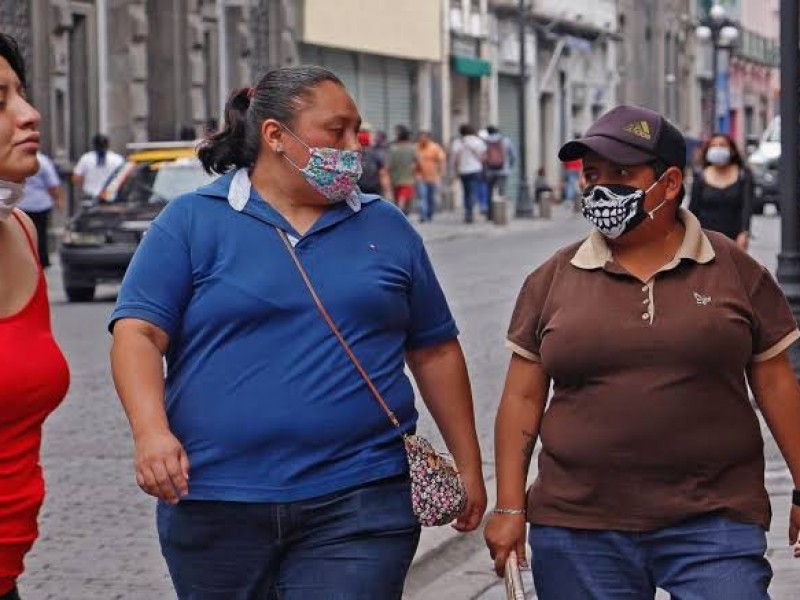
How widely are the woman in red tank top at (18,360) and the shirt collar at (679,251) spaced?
4.22 ft

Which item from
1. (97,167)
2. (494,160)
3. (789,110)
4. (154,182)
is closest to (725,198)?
(789,110)

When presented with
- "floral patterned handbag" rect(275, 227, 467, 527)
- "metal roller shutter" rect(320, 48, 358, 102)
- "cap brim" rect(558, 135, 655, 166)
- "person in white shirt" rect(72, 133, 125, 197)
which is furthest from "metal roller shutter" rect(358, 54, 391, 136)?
"floral patterned handbag" rect(275, 227, 467, 527)

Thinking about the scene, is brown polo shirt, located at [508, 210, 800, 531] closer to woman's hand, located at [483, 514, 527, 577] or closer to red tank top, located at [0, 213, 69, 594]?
woman's hand, located at [483, 514, 527, 577]

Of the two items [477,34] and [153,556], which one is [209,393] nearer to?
[153,556]

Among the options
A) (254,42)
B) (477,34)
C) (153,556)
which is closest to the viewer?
(153,556)

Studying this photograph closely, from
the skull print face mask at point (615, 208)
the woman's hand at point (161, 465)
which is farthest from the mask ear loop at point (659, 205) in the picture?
the woman's hand at point (161, 465)

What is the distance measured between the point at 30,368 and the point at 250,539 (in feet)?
2.37

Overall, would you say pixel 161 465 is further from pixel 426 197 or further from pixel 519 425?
pixel 426 197

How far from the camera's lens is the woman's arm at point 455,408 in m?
5.27

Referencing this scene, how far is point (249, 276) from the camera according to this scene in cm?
496

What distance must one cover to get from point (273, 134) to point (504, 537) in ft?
3.40

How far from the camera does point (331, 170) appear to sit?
5.03 meters

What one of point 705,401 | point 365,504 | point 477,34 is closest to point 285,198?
point 365,504

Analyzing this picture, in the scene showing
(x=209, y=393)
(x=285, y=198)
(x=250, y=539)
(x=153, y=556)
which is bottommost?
(x=153, y=556)
